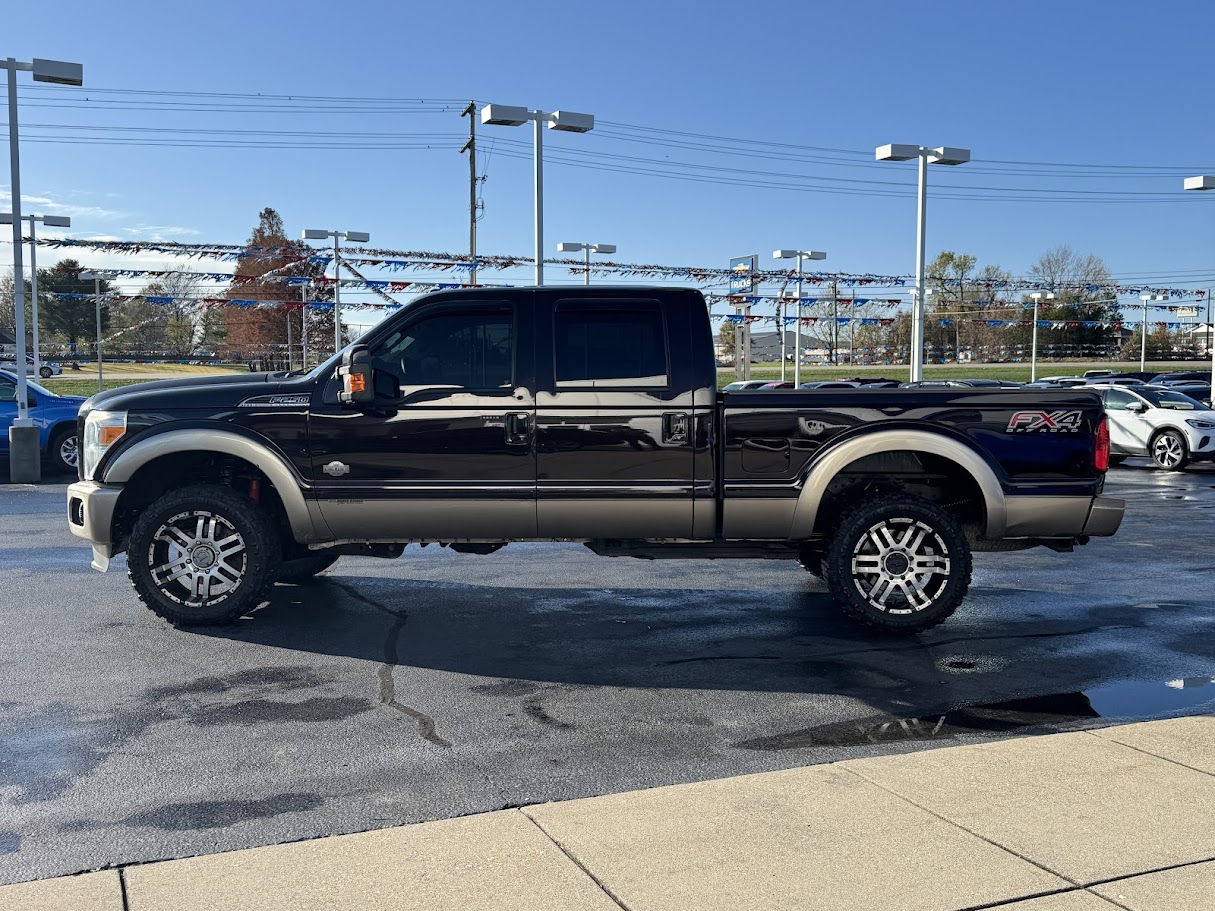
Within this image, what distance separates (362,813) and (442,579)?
4.72 metres

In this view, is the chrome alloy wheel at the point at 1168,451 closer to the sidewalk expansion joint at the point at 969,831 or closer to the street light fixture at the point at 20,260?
the sidewalk expansion joint at the point at 969,831

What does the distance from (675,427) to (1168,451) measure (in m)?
15.4

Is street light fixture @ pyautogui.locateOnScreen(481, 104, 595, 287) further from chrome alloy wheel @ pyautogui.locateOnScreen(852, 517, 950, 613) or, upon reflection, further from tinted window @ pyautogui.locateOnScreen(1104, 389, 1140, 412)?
chrome alloy wheel @ pyautogui.locateOnScreen(852, 517, 950, 613)

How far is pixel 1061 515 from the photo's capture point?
22.4 ft

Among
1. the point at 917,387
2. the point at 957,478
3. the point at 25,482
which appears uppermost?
the point at 917,387

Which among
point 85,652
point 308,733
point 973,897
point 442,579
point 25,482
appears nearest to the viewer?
point 973,897

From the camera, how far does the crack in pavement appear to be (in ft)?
16.8

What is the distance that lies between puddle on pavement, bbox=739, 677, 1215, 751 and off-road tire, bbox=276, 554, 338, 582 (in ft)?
13.2

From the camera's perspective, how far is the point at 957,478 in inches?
282

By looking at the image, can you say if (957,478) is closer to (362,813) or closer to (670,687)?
(670,687)

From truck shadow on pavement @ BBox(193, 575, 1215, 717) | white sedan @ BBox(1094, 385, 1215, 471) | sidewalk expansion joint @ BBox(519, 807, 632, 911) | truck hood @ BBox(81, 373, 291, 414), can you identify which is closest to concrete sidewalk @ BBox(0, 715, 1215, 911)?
sidewalk expansion joint @ BBox(519, 807, 632, 911)

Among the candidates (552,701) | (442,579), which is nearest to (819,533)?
(552,701)

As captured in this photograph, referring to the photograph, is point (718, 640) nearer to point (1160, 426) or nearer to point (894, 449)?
point (894, 449)

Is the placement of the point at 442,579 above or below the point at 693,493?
below
